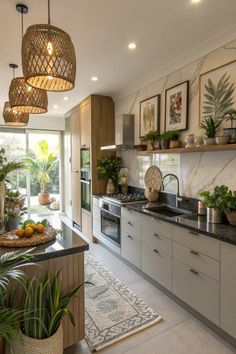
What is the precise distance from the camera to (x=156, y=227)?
254 centimetres

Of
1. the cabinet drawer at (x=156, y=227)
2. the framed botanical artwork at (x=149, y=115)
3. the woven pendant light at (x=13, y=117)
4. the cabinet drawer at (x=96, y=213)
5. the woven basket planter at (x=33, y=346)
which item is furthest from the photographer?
the cabinet drawer at (x=96, y=213)

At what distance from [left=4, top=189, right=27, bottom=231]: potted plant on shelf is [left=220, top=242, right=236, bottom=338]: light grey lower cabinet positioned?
1.70 metres

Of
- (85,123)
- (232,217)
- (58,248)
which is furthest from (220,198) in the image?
(85,123)

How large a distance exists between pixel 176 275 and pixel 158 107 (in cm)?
219

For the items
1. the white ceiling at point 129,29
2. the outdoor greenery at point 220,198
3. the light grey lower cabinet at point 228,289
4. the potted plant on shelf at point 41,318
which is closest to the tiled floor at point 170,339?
the light grey lower cabinet at point 228,289

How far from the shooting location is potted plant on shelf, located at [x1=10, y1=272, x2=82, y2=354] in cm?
138

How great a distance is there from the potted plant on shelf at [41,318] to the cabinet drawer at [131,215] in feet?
4.92

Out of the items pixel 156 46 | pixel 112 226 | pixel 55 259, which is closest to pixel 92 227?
pixel 112 226

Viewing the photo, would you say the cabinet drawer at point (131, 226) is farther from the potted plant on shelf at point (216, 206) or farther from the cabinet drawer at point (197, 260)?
the potted plant on shelf at point (216, 206)

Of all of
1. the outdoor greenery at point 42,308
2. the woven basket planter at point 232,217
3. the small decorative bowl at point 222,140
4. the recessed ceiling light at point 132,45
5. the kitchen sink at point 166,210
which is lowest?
the outdoor greenery at point 42,308

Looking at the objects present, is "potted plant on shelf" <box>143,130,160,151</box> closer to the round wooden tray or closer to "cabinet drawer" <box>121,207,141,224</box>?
"cabinet drawer" <box>121,207,141,224</box>

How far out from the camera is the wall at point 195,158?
2.34 meters

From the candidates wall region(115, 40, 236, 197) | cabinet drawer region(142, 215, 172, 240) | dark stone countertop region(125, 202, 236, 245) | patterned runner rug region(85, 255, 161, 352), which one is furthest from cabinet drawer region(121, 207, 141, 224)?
patterned runner rug region(85, 255, 161, 352)

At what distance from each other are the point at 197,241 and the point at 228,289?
1.37ft
